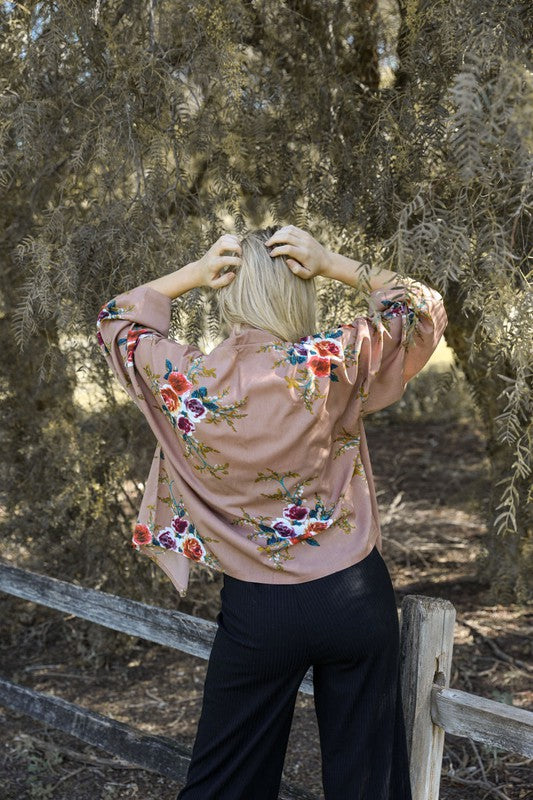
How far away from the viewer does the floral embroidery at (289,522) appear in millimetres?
1905

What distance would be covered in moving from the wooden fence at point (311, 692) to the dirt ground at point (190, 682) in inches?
14.7

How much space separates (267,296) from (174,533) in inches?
25.9

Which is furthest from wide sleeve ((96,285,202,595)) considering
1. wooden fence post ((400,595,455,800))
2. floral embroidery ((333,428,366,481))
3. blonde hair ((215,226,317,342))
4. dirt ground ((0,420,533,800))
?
dirt ground ((0,420,533,800))

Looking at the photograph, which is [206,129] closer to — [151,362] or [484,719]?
[151,362]

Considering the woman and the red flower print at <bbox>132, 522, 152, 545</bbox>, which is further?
the red flower print at <bbox>132, 522, 152, 545</bbox>

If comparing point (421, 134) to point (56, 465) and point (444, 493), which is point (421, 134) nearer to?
point (56, 465)

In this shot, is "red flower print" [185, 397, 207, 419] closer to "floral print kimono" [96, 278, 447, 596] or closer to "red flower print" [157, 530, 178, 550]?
"floral print kimono" [96, 278, 447, 596]

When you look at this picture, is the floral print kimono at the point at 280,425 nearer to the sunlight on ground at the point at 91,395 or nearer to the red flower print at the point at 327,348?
the red flower print at the point at 327,348

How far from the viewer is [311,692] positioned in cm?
256

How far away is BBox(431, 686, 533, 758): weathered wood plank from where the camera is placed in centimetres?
209

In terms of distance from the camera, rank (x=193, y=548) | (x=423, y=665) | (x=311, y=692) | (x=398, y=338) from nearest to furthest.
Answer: (x=398, y=338), (x=193, y=548), (x=423, y=665), (x=311, y=692)

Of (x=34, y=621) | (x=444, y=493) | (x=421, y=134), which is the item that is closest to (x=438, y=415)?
(x=444, y=493)

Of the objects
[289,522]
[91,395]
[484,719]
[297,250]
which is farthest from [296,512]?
[91,395]

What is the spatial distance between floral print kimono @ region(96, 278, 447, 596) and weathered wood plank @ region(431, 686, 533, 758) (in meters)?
0.57
